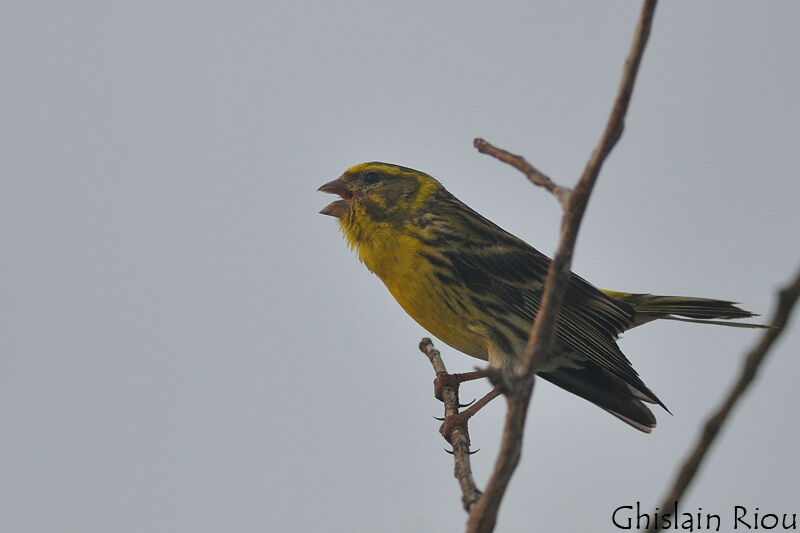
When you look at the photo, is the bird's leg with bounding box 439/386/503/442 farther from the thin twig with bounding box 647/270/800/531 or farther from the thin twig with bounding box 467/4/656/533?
the thin twig with bounding box 647/270/800/531

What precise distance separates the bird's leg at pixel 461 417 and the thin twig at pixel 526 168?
9.40ft

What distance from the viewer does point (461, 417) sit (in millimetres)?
5488

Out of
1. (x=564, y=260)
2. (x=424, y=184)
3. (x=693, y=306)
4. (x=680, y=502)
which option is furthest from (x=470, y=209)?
(x=680, y=502)

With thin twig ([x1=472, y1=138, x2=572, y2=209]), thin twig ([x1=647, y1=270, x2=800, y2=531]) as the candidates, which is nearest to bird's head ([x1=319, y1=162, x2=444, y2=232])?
thin twig ([x1=472, y1=138, x2=572, y2=209])

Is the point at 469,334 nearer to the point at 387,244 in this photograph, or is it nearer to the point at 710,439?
the point at 387,244

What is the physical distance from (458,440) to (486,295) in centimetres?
151

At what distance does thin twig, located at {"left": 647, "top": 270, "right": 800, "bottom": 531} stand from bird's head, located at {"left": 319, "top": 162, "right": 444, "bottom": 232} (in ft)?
15.5

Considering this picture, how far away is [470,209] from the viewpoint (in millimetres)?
6758

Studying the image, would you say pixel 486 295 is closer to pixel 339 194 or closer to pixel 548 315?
pixel 339 194

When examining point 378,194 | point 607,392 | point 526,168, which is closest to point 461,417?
point 607,392

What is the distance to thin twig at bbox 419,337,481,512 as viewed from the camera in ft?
11.0

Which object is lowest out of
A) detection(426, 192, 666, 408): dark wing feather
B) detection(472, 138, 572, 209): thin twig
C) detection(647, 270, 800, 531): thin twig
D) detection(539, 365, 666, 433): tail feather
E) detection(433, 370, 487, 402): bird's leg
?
detection(647, 270, 800, 531): thin twig

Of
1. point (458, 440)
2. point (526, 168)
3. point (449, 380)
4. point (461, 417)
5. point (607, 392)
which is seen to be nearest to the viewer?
point (526, 168)

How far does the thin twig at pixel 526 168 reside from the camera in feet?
7.95
